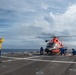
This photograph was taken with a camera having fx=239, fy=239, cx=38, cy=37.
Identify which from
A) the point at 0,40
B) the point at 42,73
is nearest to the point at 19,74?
the point at 42,73

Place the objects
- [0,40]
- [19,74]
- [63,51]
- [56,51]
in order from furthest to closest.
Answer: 1. [56,51]
2. [63,51]
3. [0,40]
4. [19,74]

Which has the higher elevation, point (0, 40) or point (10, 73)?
point (0, 40)

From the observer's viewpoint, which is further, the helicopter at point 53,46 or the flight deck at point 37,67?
the helicopter at point 53,46

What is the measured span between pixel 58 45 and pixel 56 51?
1853 millimetres

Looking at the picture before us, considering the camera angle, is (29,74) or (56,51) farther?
(56,51)

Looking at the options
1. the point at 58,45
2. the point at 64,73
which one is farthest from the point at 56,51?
the point at 64,73

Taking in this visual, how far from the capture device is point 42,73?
2133cm

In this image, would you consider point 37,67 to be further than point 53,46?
No

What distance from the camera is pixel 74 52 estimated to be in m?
56.5

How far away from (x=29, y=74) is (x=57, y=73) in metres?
2.66

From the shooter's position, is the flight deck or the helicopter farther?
the helicopter

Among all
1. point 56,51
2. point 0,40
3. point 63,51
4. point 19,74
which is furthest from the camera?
point 56,51

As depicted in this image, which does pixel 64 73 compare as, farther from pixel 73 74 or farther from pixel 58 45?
pixel 58 45

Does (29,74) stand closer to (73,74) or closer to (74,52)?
(73,74)
